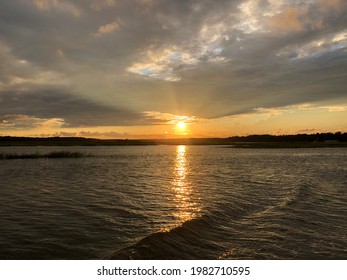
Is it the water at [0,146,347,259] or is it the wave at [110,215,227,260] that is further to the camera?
the water at [0,146,347,259]

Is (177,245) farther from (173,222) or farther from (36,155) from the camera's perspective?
(36,155)

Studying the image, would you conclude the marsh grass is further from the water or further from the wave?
the wave

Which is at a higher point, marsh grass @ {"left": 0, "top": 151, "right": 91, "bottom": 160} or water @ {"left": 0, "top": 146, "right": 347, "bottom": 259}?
marsh grass @ {"left": 0, "top": 151, "right": 91, "bottom": 160}

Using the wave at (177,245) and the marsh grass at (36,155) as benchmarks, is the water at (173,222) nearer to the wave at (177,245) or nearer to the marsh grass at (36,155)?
the wave at (177,245)

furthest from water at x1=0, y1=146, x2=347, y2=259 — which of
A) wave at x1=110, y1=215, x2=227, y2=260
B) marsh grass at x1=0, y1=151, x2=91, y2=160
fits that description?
marsh grass at x1=0, y1=151, x2=91, y2=160

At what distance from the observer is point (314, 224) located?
54.1 ft

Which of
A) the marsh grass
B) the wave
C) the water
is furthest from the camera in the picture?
the marsh grass

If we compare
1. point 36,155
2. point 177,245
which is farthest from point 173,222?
point 36,155

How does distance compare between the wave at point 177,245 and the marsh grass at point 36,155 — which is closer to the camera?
the wave at point 177,245

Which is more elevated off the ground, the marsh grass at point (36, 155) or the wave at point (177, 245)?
the marsh grass at point (36, 155)

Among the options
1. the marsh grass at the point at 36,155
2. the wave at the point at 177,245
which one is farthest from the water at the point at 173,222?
the marsh grass at the point at 36,155

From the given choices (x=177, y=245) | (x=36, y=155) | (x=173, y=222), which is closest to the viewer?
(x=177, y=245)
